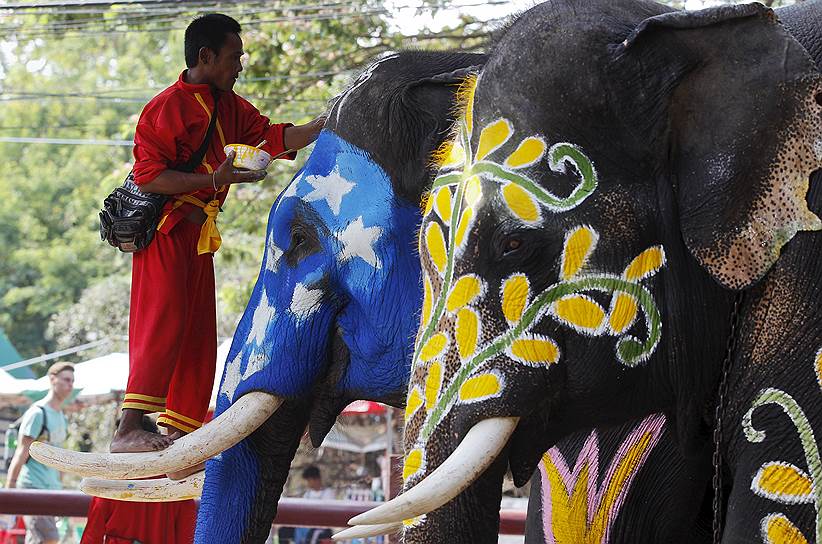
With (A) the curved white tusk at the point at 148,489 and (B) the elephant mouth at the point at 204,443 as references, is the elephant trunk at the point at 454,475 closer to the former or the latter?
(B) the elephant mouth at the point at 204,443

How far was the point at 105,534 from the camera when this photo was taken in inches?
169

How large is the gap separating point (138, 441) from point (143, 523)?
55 centimetres

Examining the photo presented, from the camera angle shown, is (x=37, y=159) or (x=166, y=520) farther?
(x=37, y=159)

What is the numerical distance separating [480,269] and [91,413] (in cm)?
1519

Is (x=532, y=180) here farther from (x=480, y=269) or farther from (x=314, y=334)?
(x=314, y=334)

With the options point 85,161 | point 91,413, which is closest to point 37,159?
point 85,161

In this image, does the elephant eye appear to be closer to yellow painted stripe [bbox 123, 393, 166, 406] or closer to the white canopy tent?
yellow painted stripe [bbox 123, 393, 166, 406]

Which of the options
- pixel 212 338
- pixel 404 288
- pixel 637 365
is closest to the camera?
pixel 637 365

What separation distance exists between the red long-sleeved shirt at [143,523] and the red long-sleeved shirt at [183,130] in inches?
35.7

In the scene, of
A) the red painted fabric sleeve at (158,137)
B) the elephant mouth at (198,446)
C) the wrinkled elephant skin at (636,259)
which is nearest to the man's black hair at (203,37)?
the red painted fabric sleeve at (158,137)

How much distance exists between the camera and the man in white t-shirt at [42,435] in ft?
25.4

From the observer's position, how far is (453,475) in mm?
2281

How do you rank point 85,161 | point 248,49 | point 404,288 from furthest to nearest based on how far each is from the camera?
1. point 85,161
2. point 248,49
3. point 404,288

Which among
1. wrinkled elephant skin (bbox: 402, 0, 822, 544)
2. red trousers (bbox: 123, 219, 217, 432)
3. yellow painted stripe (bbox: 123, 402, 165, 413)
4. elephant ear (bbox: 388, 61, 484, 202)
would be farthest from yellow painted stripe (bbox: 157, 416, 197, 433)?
wrinkled elephant skin (bbox: 402, 0, 822, 544)
